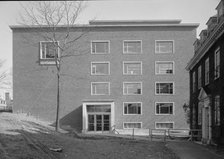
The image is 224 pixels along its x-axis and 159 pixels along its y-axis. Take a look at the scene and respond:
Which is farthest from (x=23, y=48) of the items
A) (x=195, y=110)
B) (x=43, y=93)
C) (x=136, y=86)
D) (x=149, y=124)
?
(x=195, y=110)

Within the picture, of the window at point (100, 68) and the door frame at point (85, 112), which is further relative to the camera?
the window at point (100, 68)

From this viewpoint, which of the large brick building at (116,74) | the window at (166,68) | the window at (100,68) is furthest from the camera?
the window at (166,68)

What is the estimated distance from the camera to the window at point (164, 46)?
50.3 meters

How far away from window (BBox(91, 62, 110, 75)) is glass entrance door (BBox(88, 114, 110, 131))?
19.9 feet

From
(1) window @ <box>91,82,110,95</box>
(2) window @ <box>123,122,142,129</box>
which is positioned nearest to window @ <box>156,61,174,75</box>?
(1) window @ <box>91,82,110,95</box>

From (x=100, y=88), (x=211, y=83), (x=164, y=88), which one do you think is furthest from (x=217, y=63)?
(x=100, y=88)

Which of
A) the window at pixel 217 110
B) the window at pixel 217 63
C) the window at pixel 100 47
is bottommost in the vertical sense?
the window at pixel 217 110

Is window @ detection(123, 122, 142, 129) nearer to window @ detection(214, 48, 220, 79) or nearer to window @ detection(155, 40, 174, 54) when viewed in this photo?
window @ detection(155, 40, 174, 54)

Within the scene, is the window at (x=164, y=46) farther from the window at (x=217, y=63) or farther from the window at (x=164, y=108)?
the window at (x=217, y=63)

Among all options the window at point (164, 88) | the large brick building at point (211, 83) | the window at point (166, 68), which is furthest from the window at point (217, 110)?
the window at point (166, 68)

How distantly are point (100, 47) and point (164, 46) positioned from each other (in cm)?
908

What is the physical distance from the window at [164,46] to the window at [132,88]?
5.55 m

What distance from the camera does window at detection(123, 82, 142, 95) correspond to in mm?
49812

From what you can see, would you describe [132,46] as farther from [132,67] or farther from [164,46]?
[164,46]
